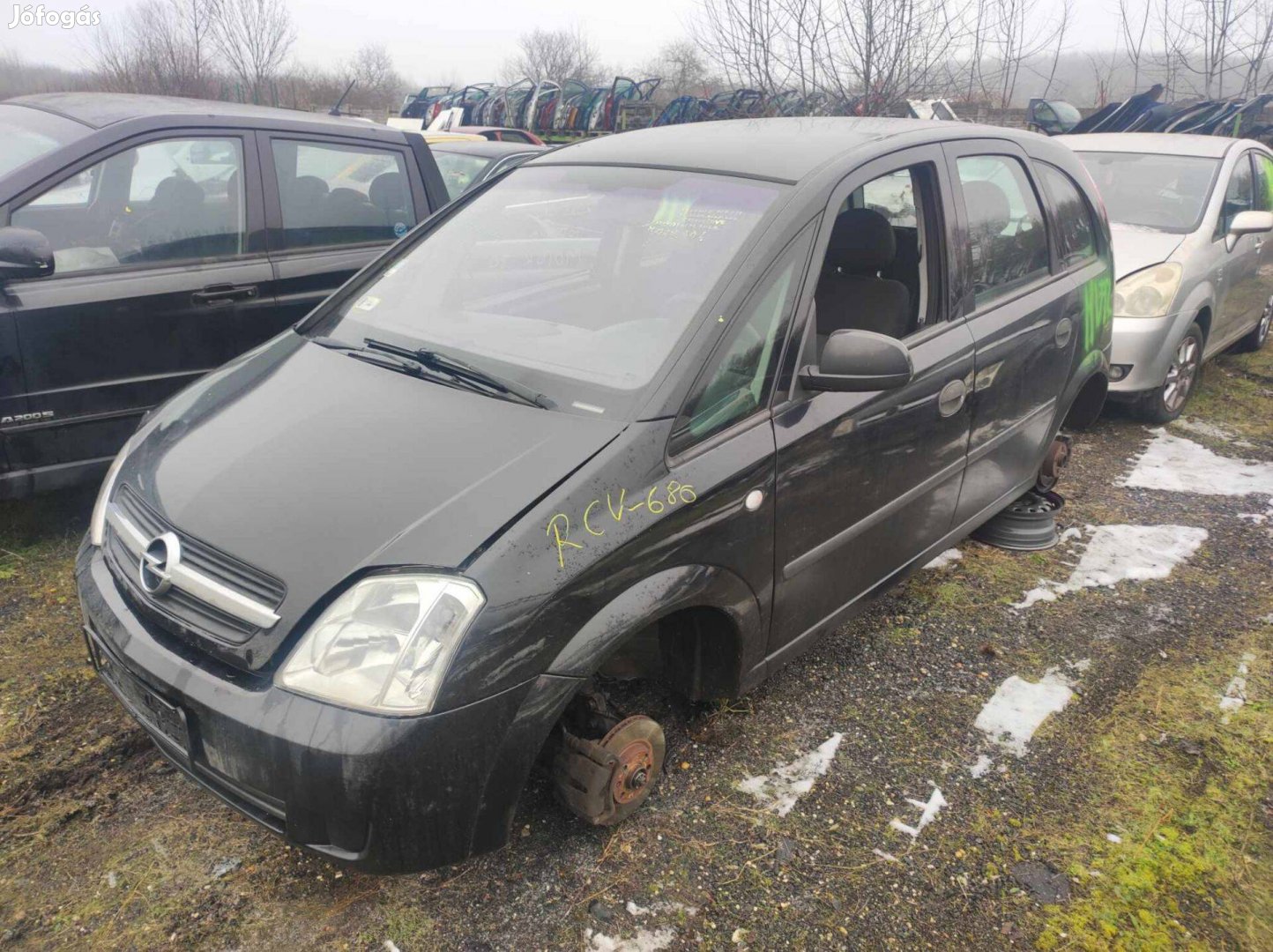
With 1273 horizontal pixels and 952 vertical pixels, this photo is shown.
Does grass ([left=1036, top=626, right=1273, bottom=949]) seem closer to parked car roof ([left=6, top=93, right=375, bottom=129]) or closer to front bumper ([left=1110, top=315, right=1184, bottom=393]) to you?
front bumper ([left=1110, top=315, right=1184, bottom=393])

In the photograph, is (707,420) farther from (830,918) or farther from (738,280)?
(830,918)

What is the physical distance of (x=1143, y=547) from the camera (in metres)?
4.20

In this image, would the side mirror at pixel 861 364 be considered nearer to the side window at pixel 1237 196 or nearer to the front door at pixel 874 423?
the front door at pixel 874 423

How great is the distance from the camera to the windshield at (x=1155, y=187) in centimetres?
613

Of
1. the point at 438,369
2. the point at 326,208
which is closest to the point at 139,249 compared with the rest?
the point at 326,208

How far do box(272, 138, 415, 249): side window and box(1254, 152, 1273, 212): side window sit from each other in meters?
6.13

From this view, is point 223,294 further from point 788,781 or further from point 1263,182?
point 1263,182

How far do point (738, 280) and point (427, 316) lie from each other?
100 centimetres

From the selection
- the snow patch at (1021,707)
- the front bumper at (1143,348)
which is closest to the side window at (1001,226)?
the snow patch at (1021,707)

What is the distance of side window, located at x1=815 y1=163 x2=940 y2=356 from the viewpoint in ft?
10.1

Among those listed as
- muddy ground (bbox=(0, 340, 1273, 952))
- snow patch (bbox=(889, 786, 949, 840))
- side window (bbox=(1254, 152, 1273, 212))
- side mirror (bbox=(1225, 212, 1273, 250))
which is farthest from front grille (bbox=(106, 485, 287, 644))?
side window (bbox=(1254, 152, 1273, 212))

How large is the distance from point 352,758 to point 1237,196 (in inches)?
279

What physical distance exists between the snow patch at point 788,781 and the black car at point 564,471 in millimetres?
301

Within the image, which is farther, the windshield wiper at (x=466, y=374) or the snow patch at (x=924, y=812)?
the snow patch at (x=924, y=812)
